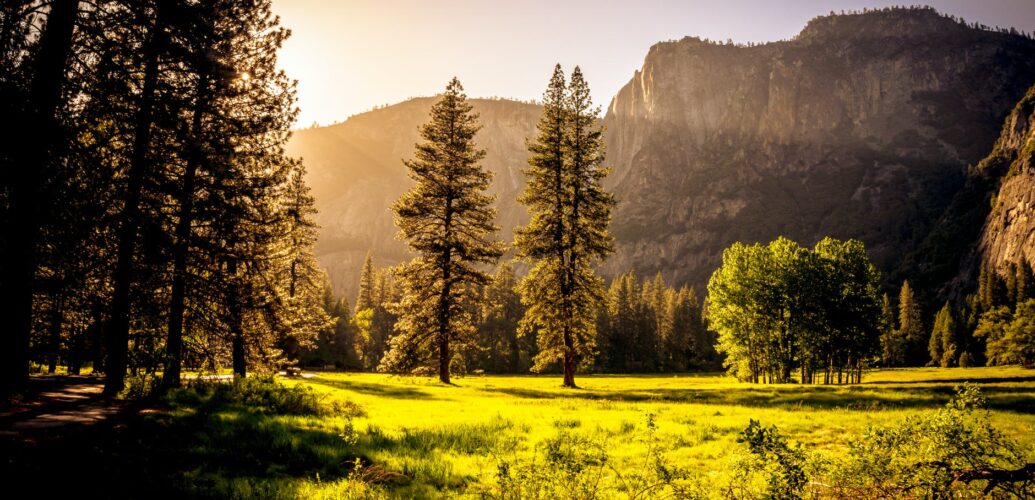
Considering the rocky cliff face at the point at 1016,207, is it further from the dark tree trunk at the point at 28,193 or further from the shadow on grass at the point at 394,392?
the dark tree trunk at the point at 28,193

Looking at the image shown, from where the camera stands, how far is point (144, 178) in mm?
13188

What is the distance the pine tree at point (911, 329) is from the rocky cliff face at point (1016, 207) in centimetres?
2680

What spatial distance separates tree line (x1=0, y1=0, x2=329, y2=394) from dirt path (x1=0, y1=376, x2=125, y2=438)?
0.69 m

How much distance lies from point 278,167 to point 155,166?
13.4 ft

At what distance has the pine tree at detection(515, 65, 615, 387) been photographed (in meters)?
27.0

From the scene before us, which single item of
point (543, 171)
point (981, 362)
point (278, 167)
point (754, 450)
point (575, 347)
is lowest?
point (981, 362)

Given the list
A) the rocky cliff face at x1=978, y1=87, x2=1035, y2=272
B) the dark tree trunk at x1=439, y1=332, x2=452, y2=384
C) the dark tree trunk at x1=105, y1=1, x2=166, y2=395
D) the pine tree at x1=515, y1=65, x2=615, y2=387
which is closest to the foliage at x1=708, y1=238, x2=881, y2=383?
the pine tree at x1=515, y1=65, x2=615, y2=387

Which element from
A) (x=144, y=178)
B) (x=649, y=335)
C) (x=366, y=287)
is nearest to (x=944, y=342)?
(x=649, y=335)

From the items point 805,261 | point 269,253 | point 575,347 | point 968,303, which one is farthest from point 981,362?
point 269,253

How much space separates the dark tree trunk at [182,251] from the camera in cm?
1328

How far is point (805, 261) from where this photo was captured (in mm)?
37562

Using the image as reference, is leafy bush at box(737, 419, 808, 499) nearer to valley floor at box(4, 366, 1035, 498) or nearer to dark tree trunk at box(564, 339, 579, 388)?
valley floor at box(4, 366, 1035, 498)

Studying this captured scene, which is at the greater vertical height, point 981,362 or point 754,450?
point 754,450

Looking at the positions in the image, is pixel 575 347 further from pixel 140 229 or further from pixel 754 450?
pixel 754 450
